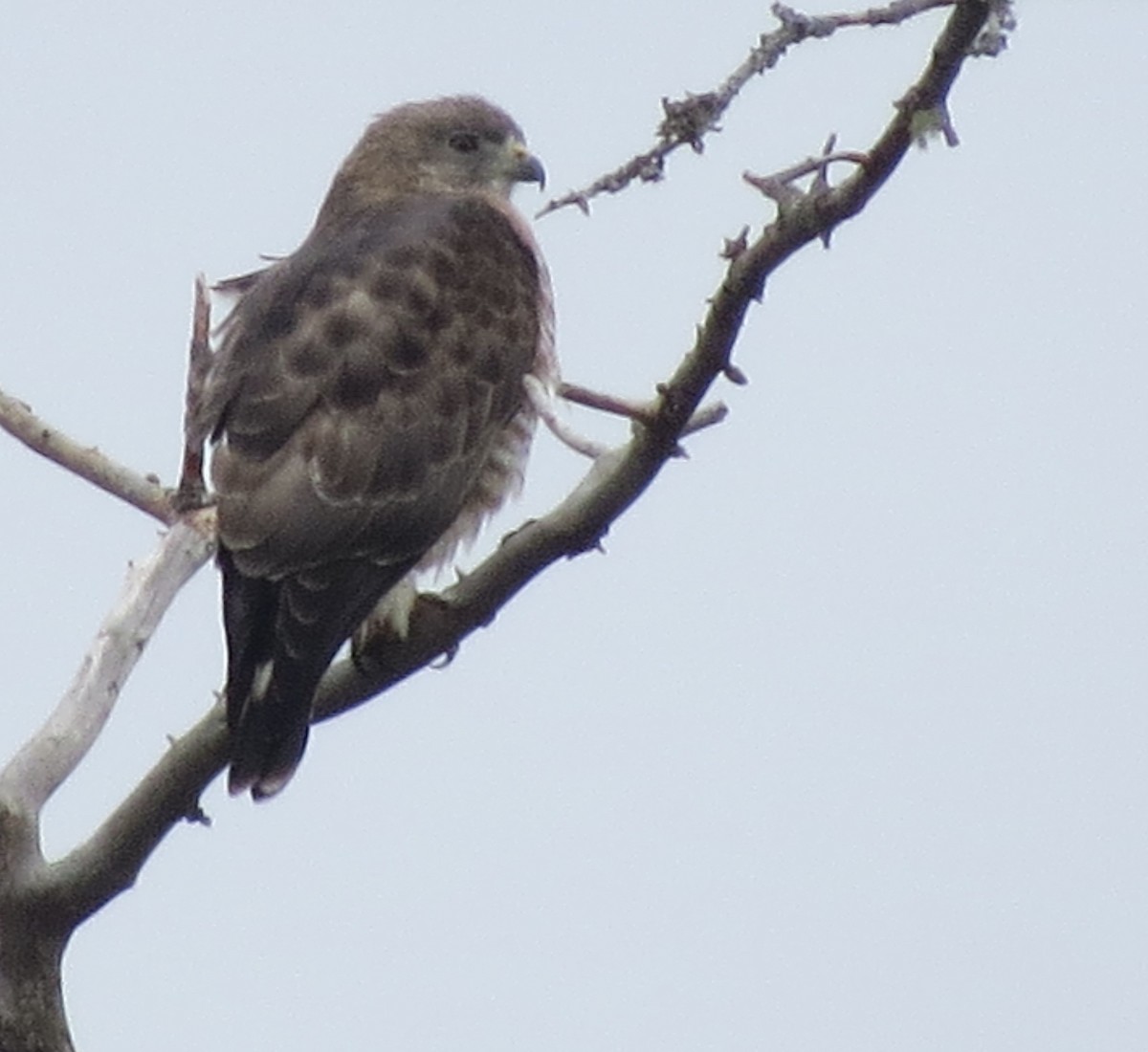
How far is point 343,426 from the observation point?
5727 mm

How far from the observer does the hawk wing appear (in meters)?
5.35

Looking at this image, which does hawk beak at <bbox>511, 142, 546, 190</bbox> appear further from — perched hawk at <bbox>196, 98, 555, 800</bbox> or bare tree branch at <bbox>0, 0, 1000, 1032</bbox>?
bare tree branch at <bbox>0, 0, 1000, 1032</bbox>

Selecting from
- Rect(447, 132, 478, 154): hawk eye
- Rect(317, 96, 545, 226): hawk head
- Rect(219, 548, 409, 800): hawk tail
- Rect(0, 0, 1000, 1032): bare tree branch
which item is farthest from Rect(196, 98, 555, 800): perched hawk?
Rect(447, 132, 478, 154): hawk eye

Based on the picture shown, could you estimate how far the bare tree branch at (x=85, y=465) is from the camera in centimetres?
539

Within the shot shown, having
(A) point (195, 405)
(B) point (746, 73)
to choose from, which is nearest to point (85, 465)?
(A) point (195, 405)

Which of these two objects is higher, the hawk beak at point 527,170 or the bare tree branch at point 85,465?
the hawk beak at point 527,170

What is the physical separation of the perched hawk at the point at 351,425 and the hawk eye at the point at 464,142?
2.65ft

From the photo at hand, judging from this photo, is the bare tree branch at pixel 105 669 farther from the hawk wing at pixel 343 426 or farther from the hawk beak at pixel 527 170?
the hawk beak at pixel 527 170

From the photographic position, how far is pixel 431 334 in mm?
6047

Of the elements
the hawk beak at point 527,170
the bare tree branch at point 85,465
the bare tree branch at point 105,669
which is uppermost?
the hawk beak at point 527,170

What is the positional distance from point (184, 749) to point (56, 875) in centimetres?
38

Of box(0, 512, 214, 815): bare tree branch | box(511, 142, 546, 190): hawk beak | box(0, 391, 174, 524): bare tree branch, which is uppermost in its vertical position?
box(511, 142, 546, 190): hawk beak

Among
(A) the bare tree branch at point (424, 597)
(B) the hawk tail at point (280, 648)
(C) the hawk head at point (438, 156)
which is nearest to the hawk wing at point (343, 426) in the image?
(B) the hawk tail at point (280, 648)

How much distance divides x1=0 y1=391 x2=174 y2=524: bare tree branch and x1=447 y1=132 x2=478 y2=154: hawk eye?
2422 millimetres
